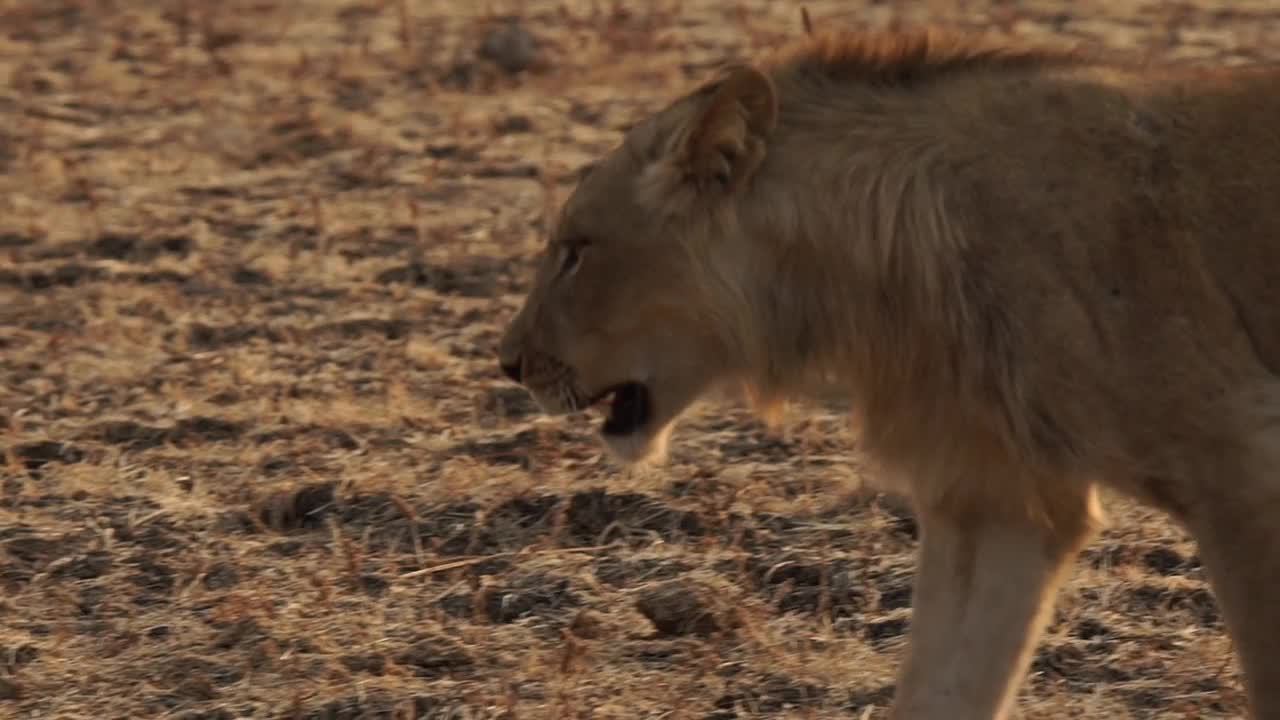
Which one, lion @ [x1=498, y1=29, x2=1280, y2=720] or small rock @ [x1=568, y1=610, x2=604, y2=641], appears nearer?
lion @ [x1=498, y1=29, x2=1280, y2=720]

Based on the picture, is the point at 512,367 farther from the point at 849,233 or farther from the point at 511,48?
the point at 511,48

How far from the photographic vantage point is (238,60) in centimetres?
957

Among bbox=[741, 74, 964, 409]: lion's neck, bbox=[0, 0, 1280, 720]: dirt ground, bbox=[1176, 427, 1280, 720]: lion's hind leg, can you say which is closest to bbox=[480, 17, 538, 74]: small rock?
bbox=[0, 0, 1280, 720]: dirt ground

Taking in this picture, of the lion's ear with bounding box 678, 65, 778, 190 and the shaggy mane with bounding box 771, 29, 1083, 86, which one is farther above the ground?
the shaggy mane with bounding box 771, 29, 1083, 86

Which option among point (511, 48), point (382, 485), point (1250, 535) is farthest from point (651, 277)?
point (511, 48)

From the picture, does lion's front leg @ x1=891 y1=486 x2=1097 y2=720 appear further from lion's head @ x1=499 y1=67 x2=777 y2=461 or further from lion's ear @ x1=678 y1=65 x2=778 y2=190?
lion's ear @ x1=678 y1=65 x2=778 y2=190

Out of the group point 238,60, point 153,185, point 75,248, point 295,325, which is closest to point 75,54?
point 238,60

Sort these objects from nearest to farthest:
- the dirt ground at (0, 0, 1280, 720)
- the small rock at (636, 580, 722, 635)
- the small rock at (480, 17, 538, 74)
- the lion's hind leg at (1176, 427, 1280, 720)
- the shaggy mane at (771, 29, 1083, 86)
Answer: the lion's hind leg at (1176, 427, 1280, 720) < the shaggy mane at (771, 29, 1083, 86) < the dirt ground at (0, 0, 1280, 720) < the small rock at (636, 580, 722, 635) < the small rock at (480, 17, 538, 74)

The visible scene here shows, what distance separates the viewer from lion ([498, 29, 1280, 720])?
3.62 m

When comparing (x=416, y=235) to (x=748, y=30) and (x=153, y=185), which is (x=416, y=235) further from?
(x=748, y=30)

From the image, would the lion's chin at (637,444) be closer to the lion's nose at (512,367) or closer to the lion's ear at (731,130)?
the lion's nose at (512,367)

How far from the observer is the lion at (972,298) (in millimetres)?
3623

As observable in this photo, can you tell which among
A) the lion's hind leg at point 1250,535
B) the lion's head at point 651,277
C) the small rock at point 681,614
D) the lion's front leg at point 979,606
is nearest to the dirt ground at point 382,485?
the small rock at point 681,614

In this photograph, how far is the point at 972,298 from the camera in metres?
3.74
